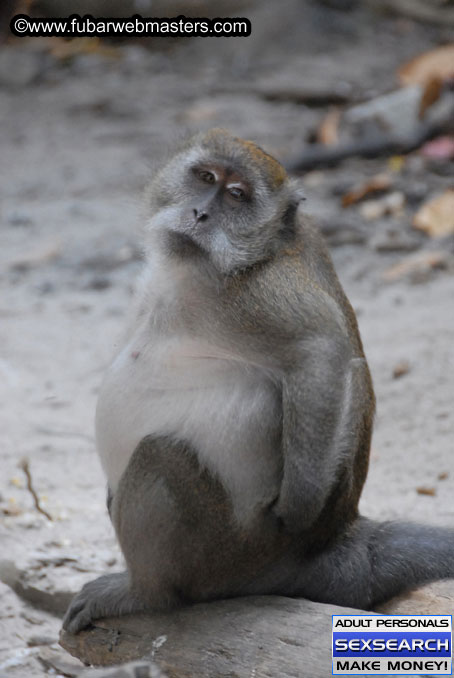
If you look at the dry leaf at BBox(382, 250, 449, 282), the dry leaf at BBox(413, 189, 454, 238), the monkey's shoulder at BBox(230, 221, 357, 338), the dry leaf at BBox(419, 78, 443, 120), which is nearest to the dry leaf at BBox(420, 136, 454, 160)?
the dry leaf at BBox(419, 78, 443, 120)

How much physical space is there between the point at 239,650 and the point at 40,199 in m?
7.20

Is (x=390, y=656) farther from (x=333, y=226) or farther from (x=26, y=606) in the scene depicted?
(x=333, y=226)

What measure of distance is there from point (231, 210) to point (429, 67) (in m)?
8.04

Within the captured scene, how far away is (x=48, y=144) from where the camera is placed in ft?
36.1

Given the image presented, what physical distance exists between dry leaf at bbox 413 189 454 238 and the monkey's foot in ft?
17.1

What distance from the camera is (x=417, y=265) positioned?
25.7ft

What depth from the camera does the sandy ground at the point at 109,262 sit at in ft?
16.9

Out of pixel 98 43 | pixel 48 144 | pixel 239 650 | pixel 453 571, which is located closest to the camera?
pixel 239 650

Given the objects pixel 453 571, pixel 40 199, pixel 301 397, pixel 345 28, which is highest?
pixel 345 28

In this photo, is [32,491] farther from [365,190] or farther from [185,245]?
[365,190]

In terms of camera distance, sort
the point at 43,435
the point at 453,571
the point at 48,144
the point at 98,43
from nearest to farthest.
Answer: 1. the point at 453,571
2. the point at 43,435
3. the point at 48,144
4. the point at 98,43

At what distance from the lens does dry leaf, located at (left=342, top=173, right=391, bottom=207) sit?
9039 mm

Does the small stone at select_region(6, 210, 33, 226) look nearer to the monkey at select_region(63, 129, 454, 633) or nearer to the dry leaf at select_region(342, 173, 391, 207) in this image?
the dry leaf at select_region(342, 173, 391, 207)

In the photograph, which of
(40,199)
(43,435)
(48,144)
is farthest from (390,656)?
(48,144)
